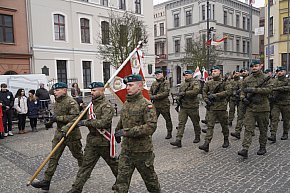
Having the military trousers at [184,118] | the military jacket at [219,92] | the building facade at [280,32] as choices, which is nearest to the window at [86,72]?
the military trousers at [184,118]

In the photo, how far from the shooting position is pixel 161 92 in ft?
26.5

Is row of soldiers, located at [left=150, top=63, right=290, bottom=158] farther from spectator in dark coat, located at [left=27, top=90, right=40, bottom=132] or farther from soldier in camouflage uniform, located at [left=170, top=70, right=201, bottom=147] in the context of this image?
spectator in dark coat, located at [left=27, top=90, right=40, bottom=132]

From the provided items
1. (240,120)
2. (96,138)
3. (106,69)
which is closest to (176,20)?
(106,69)

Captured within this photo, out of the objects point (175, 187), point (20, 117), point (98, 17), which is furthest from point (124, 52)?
point (175, 187)

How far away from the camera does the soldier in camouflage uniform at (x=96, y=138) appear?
4270mm

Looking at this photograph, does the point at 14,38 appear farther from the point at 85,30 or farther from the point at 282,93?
the point at 282,93

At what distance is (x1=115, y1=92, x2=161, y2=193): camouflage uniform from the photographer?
12.2 ft

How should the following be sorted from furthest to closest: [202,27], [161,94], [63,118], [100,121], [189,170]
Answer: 1. [202,27]
2. [161,94]
3. [189,170]
4. [63,118]
5. [100,121]

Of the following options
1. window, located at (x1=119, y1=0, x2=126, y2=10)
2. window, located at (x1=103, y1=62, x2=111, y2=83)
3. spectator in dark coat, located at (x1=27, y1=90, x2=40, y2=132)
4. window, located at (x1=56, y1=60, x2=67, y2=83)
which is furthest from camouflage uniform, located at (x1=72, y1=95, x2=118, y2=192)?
window, located at (x1=119, y1=0, x2=126, y2=10)

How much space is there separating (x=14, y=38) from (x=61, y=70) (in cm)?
475

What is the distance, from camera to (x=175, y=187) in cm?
470

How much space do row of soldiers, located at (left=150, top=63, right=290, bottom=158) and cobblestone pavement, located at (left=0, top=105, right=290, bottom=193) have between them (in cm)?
34

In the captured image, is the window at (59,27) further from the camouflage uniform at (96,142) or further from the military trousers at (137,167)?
the military trousers at (137,167)

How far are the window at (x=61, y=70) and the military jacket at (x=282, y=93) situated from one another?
19.3m
